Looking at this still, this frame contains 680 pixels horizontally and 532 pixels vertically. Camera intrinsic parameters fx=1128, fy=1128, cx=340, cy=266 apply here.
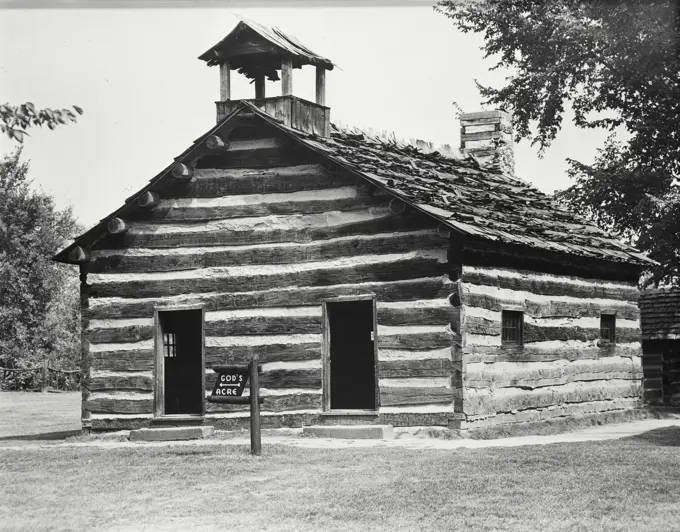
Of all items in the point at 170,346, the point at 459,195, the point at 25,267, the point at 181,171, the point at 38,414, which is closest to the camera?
the point at 181,171

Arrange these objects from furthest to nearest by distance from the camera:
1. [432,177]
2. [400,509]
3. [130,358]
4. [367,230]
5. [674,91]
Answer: [674,91], [432,177], [130,358], [367,230], [400,509]

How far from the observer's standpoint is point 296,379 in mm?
19000

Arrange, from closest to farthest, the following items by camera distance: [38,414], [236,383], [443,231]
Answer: [236,383] < [443,231] < [38,414]

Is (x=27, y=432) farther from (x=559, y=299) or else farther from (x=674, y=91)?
(x=674, y=91)

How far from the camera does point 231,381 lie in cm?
1578

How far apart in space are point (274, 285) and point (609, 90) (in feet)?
45.4

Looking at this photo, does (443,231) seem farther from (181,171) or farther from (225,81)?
(225,81)

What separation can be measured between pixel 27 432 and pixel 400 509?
1399cm

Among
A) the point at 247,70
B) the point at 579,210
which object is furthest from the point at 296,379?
the point at 579,210

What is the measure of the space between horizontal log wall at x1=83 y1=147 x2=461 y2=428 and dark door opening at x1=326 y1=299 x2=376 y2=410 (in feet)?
11.1

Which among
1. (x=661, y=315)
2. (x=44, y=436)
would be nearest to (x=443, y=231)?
(x=44, y=436)

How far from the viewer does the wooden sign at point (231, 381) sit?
619 inches

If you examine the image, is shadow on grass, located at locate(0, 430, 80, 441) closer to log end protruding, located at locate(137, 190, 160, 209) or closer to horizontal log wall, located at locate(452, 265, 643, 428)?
log end protruding, located at locate(137, 190, 160, 209)

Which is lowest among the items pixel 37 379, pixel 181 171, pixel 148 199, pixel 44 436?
pixel 44 436
